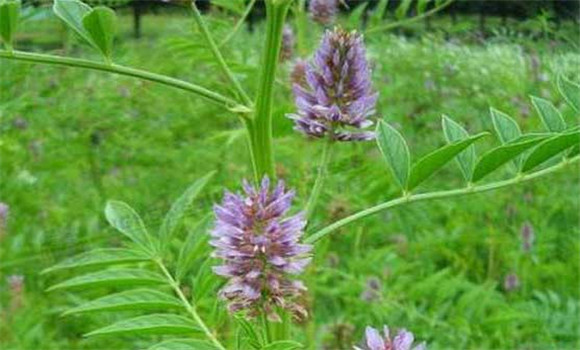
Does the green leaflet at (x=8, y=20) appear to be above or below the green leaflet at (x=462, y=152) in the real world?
above

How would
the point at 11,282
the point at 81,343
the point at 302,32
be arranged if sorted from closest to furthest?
the point at 302,32 → the point at 11,282 → the point at 81,343

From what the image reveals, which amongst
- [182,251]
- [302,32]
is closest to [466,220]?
[302,32]

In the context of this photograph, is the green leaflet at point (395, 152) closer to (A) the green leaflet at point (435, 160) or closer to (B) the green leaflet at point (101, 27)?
(A) the green leaflet at point (435, 160)

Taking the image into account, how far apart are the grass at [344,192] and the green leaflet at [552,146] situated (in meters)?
0.59

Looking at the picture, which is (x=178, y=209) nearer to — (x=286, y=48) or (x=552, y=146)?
(x=552, y=146)

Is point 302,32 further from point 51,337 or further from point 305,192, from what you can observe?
point 51,337

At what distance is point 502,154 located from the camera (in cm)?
85

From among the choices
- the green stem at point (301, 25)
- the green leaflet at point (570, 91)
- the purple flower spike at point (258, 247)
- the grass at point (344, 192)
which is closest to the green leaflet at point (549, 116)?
the green leaflet at point (570, 91)

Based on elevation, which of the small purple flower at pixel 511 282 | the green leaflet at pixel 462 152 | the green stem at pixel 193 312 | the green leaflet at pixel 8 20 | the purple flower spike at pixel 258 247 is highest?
the green leaflet at pixel 8 20

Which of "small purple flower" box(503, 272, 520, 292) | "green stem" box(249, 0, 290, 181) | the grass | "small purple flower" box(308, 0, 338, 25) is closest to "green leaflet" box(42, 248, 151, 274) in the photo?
"green stem" box(249, 0, 290, 181)

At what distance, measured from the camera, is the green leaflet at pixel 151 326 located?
0.88 meters

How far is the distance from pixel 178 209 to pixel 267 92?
0.55ft

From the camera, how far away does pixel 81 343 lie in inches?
88.7

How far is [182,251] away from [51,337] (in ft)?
4.16
